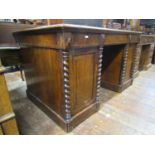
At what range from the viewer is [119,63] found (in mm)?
1948

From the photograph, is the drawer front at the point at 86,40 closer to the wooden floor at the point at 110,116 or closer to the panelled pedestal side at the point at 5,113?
the panelled pedestal side at the point at 5,113

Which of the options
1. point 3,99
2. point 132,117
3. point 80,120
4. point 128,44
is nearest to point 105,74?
point 128,44

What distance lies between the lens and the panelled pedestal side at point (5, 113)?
79 centimetres

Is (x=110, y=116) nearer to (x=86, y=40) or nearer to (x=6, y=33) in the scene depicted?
(x=86, y=40)

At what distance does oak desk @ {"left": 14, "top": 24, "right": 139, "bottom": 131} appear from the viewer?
0.99 metres

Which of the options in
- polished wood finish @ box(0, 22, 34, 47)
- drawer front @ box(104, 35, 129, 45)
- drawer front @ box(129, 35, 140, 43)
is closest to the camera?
drawer front @ box(104, 35, 129, 45)

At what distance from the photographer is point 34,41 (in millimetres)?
1250

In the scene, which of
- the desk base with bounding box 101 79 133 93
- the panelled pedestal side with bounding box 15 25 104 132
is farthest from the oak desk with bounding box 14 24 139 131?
the desk base with bounding box 101 79 133 93

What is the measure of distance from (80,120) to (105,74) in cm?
106

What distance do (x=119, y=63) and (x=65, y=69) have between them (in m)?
1.18

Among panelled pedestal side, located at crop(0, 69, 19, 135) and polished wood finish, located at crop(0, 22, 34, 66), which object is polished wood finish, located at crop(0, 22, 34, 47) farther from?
panelled pedestal side, located at crop(0, 69, 19, 135)

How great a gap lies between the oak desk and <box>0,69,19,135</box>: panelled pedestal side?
0.43 m

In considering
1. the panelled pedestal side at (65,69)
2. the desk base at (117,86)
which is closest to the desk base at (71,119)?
the panelled pedestal side at (65,69)
